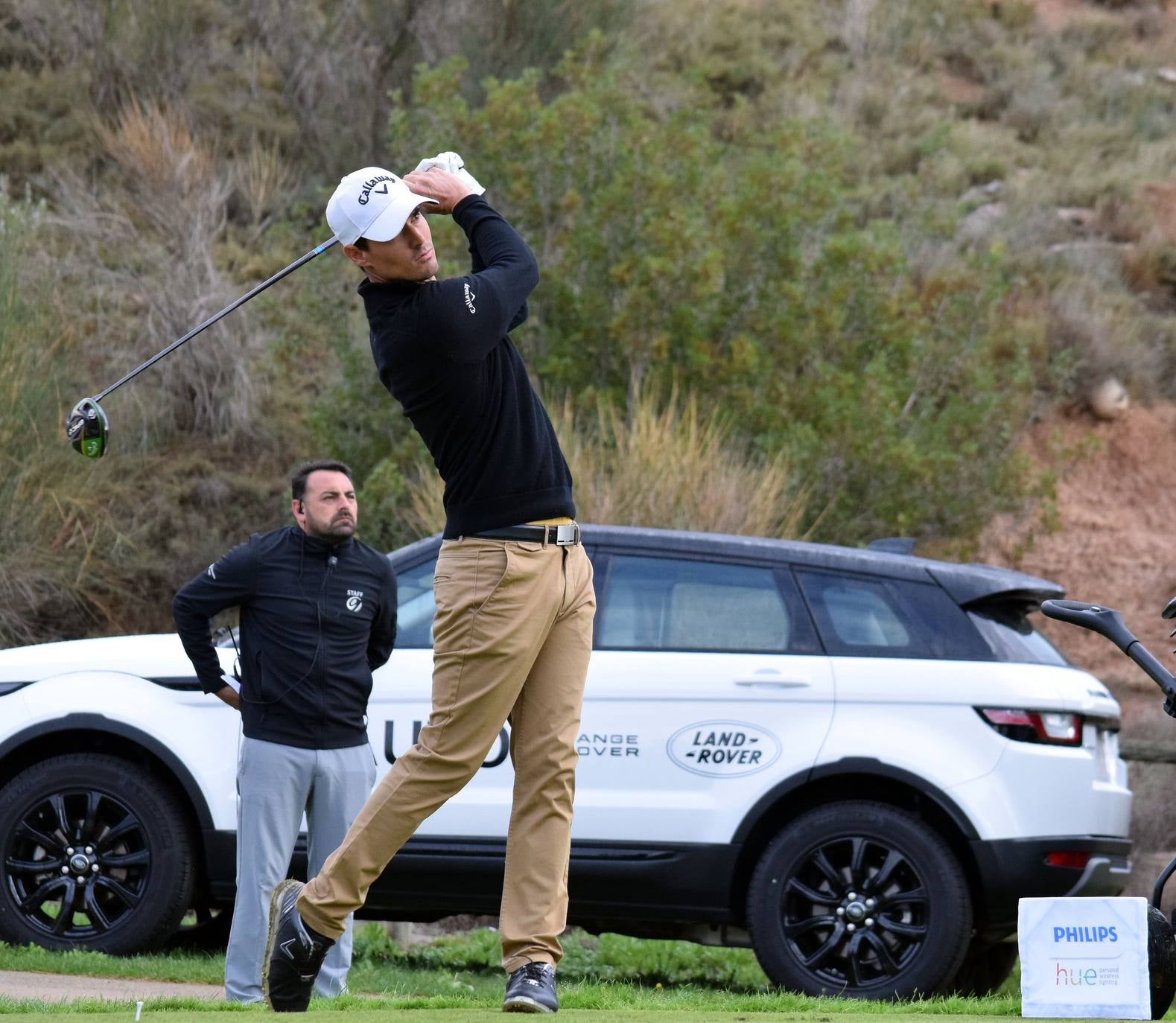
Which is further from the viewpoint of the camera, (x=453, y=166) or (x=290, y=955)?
(x=453, y=166)

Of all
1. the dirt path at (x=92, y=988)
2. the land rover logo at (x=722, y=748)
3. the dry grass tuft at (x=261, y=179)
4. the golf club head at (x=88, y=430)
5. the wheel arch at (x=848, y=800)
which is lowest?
the dirt path at (x=92, y=988)

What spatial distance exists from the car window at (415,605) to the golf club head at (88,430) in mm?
1396

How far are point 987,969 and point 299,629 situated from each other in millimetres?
3561

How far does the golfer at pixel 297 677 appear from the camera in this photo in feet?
21.0

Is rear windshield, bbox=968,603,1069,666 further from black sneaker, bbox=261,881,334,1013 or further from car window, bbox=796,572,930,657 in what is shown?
black sneaker, bbox=261,881,334,1013

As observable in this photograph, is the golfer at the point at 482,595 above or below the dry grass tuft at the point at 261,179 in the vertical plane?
below

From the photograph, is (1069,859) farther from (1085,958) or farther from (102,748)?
(102,748)

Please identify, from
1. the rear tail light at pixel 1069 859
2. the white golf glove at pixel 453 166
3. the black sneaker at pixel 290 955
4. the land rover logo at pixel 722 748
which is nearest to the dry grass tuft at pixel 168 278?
the land rover logo at pixel 722 748

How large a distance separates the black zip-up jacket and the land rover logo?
1.29 meters

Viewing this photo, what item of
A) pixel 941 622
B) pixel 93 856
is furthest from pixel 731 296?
pixel 93 856

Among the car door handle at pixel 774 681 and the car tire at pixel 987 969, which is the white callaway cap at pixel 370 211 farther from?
the car tire at pixel 987 969

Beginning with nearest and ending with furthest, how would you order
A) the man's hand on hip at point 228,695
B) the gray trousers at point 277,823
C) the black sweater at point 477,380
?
the black sweater at point 477,380 < the gray trousers at point 277,823 < the man's hand on hip at point 228,695

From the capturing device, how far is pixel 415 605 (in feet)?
25.3

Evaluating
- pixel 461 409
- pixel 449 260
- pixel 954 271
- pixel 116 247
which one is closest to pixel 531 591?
pixel 461 409
